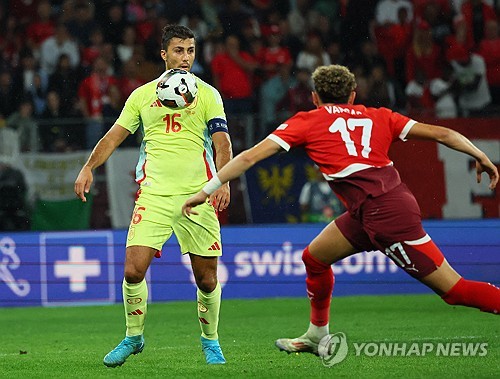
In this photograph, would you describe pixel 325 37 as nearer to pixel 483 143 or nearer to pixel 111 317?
pixel 483 143

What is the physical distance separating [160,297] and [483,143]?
13.9 ft

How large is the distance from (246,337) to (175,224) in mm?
2438

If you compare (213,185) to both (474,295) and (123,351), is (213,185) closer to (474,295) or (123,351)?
(123,351)

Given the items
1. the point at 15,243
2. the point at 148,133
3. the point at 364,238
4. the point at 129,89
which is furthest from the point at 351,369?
the point at 129,89

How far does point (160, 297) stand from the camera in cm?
1332

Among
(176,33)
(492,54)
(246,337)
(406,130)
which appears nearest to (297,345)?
(406,130)

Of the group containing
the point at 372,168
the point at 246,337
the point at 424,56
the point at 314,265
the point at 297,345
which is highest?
the point at 424,56

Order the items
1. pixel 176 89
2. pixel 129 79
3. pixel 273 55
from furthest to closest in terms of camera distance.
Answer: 1. pixel 273 55
2. pixel 129 79
3. pixel 176 89

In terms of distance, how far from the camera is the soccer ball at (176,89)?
7418mm

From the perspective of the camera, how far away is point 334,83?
673cm

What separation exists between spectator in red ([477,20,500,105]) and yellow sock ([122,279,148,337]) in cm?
912

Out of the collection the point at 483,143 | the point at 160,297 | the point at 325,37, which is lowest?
the point at 160,297

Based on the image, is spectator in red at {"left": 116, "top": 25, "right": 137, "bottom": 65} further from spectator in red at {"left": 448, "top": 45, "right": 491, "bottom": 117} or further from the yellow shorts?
the yellow shorts

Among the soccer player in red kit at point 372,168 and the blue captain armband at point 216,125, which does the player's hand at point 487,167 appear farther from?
the blue captain armband at point 216,125
